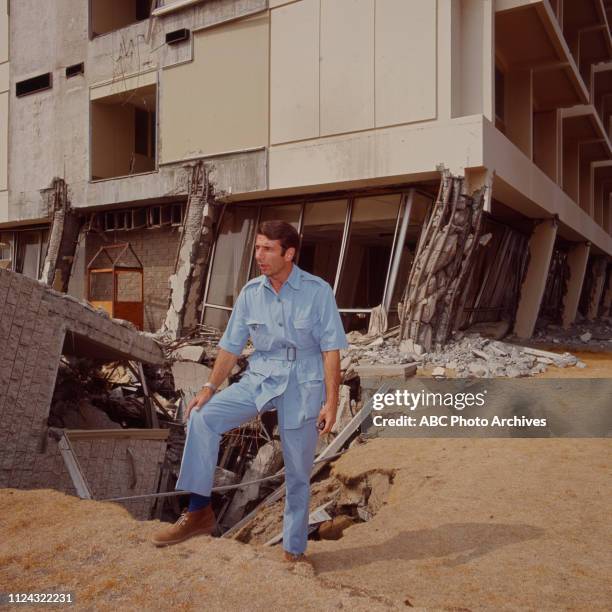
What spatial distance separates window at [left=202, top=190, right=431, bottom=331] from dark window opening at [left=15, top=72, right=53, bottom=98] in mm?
A: 6510

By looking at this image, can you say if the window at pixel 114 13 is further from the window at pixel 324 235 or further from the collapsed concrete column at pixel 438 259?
the collapsed concrete column at pixel 438 259

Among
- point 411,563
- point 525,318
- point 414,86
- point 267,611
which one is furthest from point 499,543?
point 525,318

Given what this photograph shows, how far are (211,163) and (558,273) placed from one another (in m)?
14.2

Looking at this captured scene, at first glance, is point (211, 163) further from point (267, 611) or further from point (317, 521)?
point (267, 611)

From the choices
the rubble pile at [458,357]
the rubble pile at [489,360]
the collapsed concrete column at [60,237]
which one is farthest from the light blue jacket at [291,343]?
the collapsed concrete column at [60,237]

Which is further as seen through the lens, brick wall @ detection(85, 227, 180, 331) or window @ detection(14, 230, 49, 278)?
window @ detection(14, 230, 49, 278)

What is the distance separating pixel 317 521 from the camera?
20.6 feet

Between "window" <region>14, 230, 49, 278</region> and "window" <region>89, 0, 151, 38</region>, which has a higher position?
"window" <region>89, 0, 151, 38</region>

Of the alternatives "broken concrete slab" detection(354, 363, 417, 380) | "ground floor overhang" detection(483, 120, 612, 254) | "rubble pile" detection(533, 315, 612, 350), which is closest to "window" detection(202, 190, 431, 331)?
"ground floor overhang" detection(483, 120, 612, 254)

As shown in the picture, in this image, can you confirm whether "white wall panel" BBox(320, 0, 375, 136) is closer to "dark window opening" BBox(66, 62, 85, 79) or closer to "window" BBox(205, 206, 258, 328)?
"window" BBox(205, 206, 258, 328)

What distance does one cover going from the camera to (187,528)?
12.3ft

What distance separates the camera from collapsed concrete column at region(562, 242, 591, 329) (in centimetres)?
2223

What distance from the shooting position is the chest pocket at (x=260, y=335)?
151 inches

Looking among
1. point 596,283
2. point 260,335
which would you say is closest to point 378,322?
point 260,335
